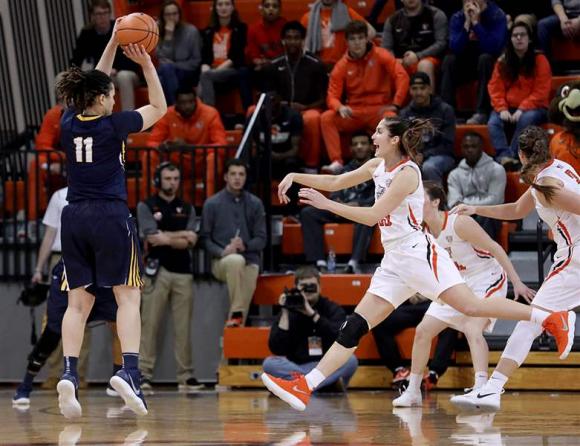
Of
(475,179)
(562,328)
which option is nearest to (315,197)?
(562,328)

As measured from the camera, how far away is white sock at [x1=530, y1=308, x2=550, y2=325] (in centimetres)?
714

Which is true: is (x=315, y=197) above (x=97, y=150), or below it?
below

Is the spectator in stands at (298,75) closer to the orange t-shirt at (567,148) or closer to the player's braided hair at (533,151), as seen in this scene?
the orange t-shirt at (567,148)

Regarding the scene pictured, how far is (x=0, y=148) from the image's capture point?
1286cm

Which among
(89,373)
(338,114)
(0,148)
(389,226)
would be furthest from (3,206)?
(389,226)

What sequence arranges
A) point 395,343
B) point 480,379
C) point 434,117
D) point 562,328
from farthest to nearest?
point 434,117 < point 395,343 < point 480,379 < point 562,328

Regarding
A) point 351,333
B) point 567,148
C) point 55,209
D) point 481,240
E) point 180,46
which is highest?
point 180,46

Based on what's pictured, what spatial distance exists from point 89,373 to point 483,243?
469 centimetres

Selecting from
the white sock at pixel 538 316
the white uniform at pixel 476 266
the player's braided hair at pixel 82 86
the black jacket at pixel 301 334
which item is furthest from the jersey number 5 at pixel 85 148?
the black jacket at pixel 301 334

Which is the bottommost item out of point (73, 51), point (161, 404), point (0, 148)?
point (161, 404)

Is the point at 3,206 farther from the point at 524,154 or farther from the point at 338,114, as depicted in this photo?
the point at 524,154

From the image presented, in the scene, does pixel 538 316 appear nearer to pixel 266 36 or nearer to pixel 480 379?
pixel 480 379

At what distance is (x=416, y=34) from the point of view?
12727 mm

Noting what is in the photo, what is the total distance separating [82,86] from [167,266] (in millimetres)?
4448
